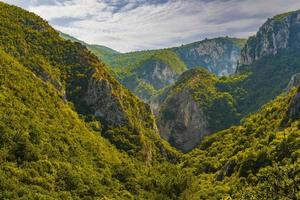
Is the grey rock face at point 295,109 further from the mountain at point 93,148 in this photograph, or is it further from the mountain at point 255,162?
the mountain at point 93,148

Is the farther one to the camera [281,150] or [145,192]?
[145,192]

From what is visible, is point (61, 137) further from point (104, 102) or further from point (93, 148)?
point (104, 102)

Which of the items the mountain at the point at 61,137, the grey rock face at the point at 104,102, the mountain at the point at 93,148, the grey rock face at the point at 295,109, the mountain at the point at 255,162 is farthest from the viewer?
the grey rock face at the point at 104,102

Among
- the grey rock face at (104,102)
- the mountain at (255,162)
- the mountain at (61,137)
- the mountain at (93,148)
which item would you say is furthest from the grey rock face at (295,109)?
the grey rock face at (104,102)

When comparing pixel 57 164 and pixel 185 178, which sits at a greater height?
pixel 57 164

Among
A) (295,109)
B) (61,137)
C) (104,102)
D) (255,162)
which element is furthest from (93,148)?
(295,109)

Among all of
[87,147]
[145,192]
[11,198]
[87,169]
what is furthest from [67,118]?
[11,198]

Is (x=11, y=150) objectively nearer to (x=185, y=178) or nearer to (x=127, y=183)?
(x=127, y=183)

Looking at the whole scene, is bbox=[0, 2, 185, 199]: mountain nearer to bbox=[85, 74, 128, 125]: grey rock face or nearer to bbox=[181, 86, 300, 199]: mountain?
bbox=[85, 74, 128, 125]: grey rock face

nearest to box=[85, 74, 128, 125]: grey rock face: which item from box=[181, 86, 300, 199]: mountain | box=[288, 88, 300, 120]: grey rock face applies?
box=[181, 86, 300, 199]: mountain
